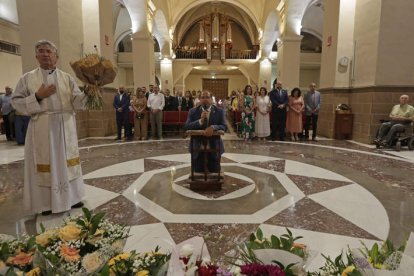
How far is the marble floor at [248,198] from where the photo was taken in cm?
252

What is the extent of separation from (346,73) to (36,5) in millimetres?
8113

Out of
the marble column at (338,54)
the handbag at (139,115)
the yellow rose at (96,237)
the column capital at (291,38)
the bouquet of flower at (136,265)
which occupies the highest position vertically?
the column capital at (291,38)

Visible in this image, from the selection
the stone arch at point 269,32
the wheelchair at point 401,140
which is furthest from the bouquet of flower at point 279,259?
the stone arch at point 269,32

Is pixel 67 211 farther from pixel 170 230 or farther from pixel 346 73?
pixel 346 73

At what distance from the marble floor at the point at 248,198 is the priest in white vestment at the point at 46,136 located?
22 centimetres

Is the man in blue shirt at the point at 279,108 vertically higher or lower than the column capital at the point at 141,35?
lower

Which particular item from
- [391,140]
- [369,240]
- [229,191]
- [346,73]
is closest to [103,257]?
[369,240]

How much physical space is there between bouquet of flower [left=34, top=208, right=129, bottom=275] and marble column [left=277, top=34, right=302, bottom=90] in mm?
11622

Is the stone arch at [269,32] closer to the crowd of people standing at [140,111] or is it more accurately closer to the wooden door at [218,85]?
the wooden door at [218,85]

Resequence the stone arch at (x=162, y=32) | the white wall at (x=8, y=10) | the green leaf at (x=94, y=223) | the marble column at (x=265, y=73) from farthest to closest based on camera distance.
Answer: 1. the marble column at (x=265, y=73)
2. the stone arch at (x=162, y=32)
3. the white wall at (x=8, y=10)
4. the green leaf at (x=94, y=223)

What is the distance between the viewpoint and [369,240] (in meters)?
2.37

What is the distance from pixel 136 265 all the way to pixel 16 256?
0.36 m

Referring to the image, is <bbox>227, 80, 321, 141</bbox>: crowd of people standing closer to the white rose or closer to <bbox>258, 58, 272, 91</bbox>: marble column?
the white rose

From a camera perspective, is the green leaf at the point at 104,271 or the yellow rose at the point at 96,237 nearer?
the green leaf at the point at 104,271
